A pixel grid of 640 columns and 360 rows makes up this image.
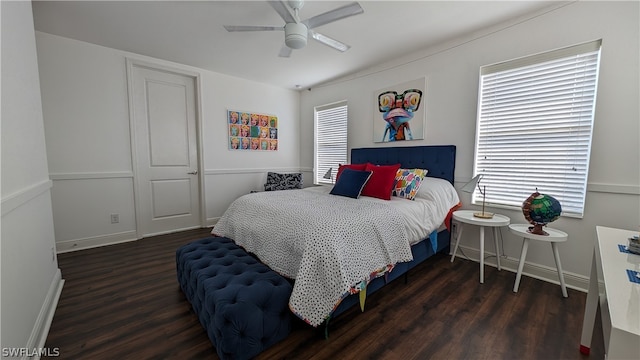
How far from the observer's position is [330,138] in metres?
4.52

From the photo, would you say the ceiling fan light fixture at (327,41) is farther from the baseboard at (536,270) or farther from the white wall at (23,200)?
the baseboard at (536,270)

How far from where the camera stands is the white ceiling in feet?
7.27

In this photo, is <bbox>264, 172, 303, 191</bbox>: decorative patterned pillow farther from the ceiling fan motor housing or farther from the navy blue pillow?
the ceiling fan motor housing

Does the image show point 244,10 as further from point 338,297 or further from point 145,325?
point 145,325

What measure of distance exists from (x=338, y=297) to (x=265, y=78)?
12.6ft

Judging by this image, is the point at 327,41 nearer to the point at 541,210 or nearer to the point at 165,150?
the point at 541,210

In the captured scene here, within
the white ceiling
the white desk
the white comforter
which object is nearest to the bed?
the white comforter

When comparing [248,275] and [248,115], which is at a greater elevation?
[248,115]

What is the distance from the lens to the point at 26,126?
1.58 m

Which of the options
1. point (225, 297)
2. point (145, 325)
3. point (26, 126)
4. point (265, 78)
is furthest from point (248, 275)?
point (265, 78)

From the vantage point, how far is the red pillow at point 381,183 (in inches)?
104

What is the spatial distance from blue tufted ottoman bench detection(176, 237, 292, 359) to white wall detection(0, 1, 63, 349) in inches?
31.3

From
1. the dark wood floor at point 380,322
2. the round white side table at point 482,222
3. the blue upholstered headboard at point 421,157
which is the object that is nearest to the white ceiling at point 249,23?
the blue upholstered headboard at point 421,157

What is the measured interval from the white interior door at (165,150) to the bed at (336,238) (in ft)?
6.15
